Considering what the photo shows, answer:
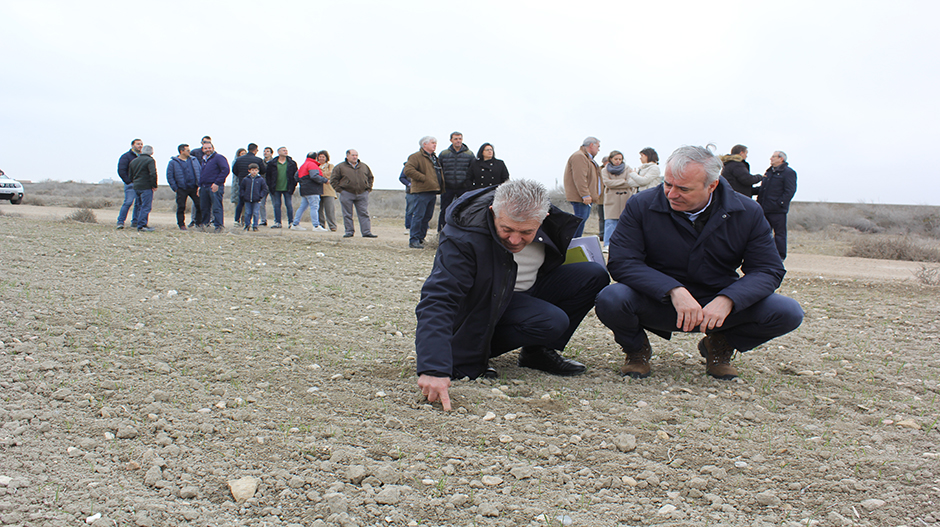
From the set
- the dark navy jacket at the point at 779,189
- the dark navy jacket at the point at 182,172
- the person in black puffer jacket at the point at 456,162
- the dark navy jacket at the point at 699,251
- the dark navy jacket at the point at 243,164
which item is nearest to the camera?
the dark navy jacket at the point at 699,251

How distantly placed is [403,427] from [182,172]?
376 inches

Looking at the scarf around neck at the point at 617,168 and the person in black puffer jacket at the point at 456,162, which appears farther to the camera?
the person in black puffer jacket at the point at 456,162

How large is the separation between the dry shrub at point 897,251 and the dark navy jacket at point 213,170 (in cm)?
1214

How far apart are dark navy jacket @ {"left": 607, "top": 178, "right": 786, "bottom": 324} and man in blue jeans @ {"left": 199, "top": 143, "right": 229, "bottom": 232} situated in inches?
369

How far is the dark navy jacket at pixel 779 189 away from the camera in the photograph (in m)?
9.35

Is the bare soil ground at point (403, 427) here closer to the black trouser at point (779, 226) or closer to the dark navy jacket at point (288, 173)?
the black trouser at point (779, 226)

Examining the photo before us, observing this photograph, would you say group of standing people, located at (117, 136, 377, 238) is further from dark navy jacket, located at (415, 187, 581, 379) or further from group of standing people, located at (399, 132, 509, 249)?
dark navy jacket, located at (415, 187, 581, 379)

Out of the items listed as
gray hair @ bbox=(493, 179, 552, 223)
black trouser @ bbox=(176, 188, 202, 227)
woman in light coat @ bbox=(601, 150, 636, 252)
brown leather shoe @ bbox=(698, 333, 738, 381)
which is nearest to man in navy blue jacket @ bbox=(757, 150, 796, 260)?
woman in light coat @ bbox=(601, 150, 636, 252)

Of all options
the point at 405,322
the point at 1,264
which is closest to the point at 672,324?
the point at 405,322

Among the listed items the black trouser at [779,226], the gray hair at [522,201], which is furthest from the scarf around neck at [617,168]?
the gray hair at [522,201]

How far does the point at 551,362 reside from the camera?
3832 mm

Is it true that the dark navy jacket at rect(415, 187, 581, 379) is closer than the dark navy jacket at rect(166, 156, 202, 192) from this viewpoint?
Yes

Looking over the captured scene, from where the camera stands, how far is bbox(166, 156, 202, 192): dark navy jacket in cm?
1091

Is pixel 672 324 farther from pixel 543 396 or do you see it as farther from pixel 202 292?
pixel 202 292
